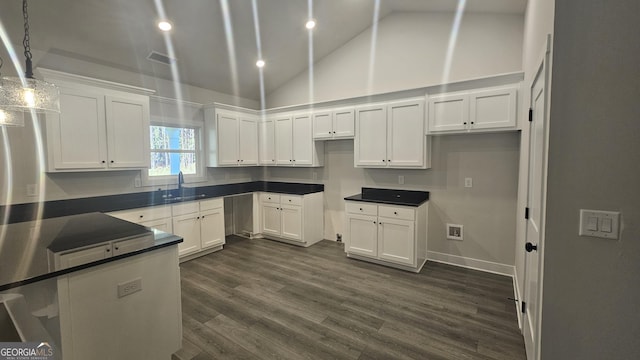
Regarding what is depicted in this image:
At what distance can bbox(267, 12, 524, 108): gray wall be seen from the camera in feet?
10.8

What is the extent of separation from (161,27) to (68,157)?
1817mm

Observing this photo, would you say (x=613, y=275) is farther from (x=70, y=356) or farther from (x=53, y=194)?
(x=53, y=194)

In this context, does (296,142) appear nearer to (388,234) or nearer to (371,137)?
(371,137)

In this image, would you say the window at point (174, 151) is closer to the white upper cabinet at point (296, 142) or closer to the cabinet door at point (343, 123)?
the white upper cabinet at point (296, 142)

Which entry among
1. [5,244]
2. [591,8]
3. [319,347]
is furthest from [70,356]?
[591,8]

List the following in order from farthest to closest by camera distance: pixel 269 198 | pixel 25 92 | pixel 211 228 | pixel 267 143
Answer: pixel 267 143
pixel 269 198
pixel 211 228
pixel 25 92

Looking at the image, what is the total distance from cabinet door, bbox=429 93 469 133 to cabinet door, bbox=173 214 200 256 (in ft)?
11.6

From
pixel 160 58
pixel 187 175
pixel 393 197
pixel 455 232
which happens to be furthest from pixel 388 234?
pixel 160 58

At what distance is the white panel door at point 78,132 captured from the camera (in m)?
2.89

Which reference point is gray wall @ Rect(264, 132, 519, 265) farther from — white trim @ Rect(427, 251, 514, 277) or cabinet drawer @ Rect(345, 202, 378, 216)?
cabinet drawer @ Rect(345, 202, 378, 216)

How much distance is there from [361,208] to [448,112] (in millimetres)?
1660

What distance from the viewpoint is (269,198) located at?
4.79 m

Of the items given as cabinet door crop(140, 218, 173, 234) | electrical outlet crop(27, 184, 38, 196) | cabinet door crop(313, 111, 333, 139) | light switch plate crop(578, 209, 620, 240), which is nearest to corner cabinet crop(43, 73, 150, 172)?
→ electrical outlet crop(27, 184, 38, 196)

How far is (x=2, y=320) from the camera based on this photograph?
1.22m
